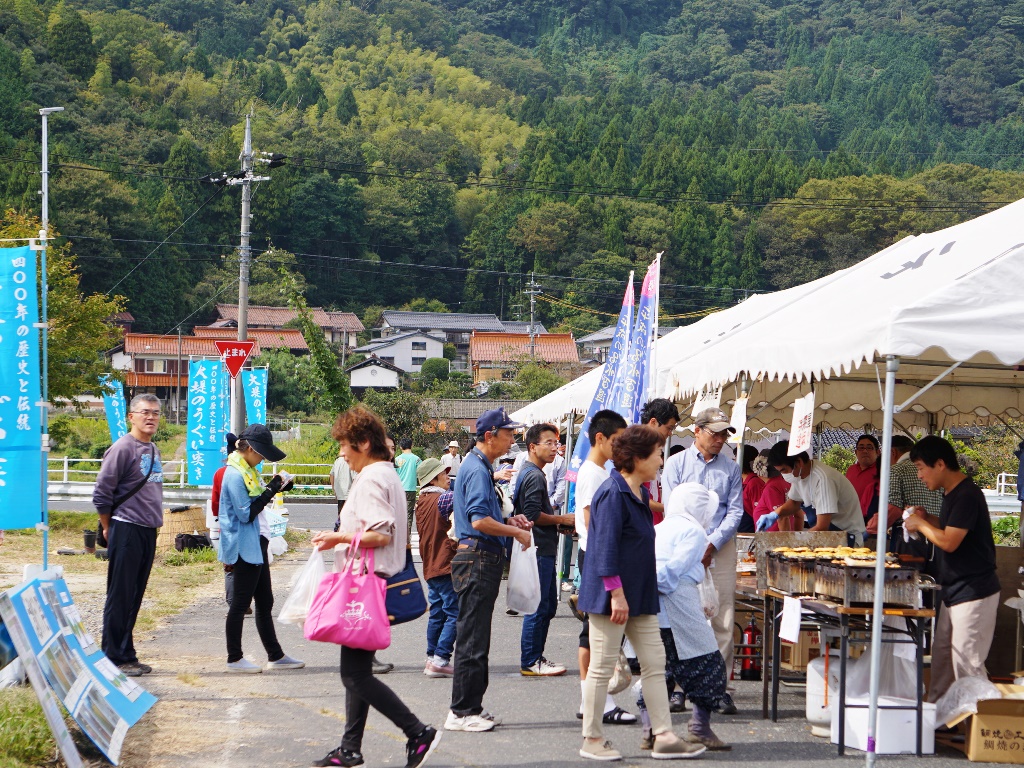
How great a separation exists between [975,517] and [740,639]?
237 cm

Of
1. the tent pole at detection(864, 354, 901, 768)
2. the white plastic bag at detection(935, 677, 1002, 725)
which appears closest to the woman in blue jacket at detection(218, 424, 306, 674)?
the tent pole at detection(864, 354, 901, 768)

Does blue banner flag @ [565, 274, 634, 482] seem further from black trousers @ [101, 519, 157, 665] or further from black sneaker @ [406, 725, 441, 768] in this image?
black sneaker @ [406, 725, 441, 768]

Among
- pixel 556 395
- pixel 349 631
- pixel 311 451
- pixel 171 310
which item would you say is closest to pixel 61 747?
pixel 349 631

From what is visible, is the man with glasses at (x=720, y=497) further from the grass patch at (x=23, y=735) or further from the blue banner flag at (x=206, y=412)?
the blue banner flag at (x=206, y=412)

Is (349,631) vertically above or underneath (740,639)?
above

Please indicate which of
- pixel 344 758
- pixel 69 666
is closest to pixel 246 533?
pixel 69 666

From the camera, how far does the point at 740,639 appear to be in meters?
7.65

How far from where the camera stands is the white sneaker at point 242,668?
24.6ft

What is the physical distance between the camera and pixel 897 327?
518 centimetres

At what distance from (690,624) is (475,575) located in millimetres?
1150

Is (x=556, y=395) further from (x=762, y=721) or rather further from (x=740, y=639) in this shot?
(x=762, y=721)

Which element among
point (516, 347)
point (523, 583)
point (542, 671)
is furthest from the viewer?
point (516, 347)

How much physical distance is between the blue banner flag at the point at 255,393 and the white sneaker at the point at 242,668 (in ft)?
43.9

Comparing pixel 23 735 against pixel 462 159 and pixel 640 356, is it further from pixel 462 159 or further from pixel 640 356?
pixel 462 159
